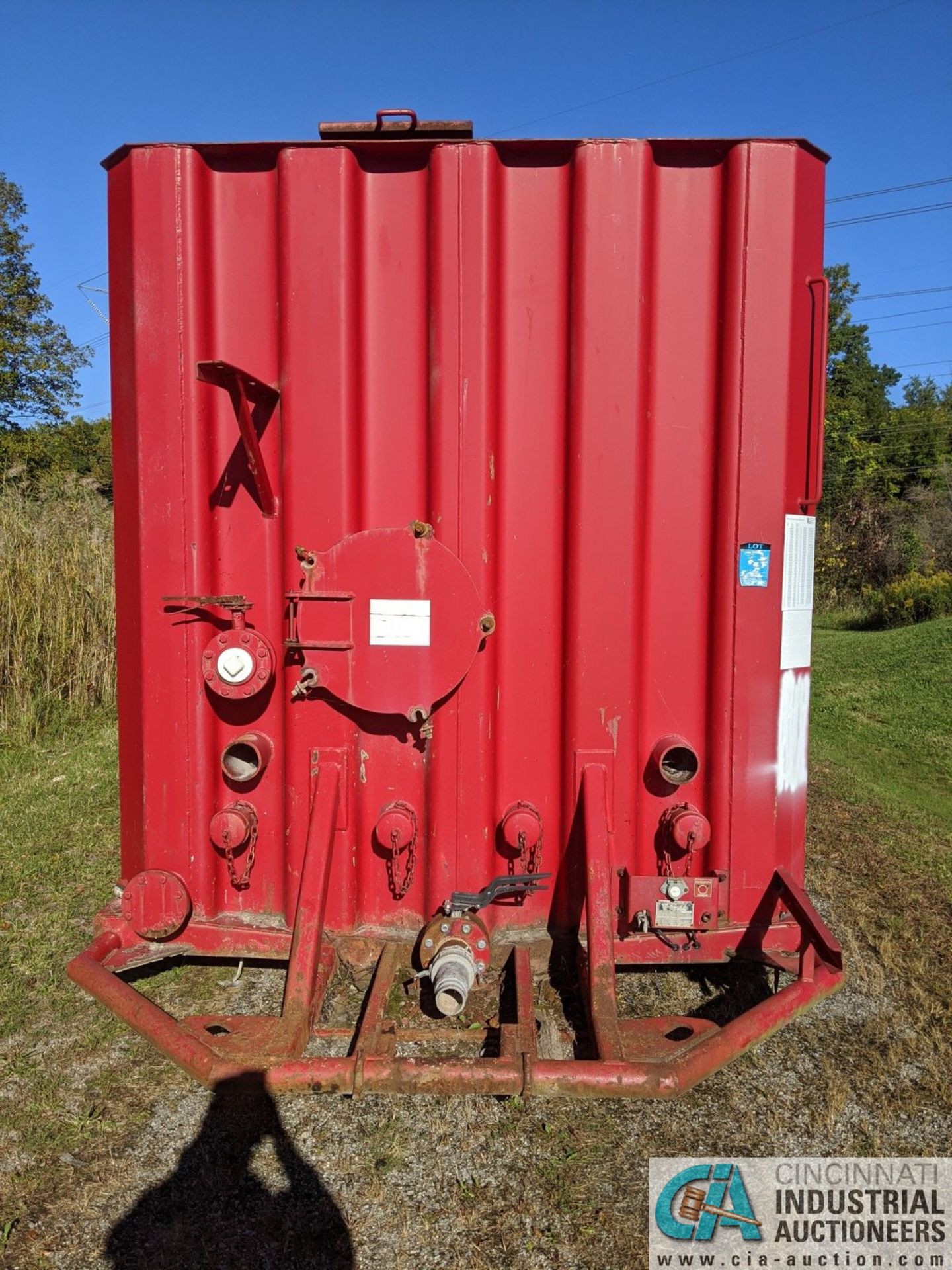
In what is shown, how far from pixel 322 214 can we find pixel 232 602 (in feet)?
4.68

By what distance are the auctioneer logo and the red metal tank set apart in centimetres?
69

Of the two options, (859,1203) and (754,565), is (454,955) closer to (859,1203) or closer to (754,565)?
(859,1203)

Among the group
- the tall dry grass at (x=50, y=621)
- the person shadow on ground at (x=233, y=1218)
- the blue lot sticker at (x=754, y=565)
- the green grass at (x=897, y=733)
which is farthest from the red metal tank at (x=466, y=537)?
the tall dry grass at (x=50, y=621)

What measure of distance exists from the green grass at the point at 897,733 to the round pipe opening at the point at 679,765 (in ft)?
8.79

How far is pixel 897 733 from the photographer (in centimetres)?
877

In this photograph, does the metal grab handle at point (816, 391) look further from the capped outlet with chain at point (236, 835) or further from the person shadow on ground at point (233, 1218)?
the person shadow on ground at point (233, 1218)

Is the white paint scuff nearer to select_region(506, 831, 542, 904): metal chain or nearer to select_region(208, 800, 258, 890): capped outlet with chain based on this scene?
select_region(506, 831, 542, 904): metal chain

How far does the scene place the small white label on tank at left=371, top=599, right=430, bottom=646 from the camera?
2760mm

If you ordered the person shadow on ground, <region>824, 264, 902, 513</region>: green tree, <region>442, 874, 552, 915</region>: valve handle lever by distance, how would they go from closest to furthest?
the person shadow on ground < <region>442, 874, 552, 915</region>: valve handle lever < <region>824, 264, 902, 513</region>: green tree

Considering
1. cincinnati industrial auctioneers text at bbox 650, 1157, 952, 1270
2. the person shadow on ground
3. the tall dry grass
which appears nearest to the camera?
the person shadow on ground

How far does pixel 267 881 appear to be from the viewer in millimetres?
2986

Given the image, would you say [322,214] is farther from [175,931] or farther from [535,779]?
[175,931]

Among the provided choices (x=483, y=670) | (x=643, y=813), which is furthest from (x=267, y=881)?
(x=643, y=813)

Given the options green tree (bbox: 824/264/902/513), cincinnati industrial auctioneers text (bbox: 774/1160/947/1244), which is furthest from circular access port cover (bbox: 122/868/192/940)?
green tree (bbox: 824/264/902/513)
